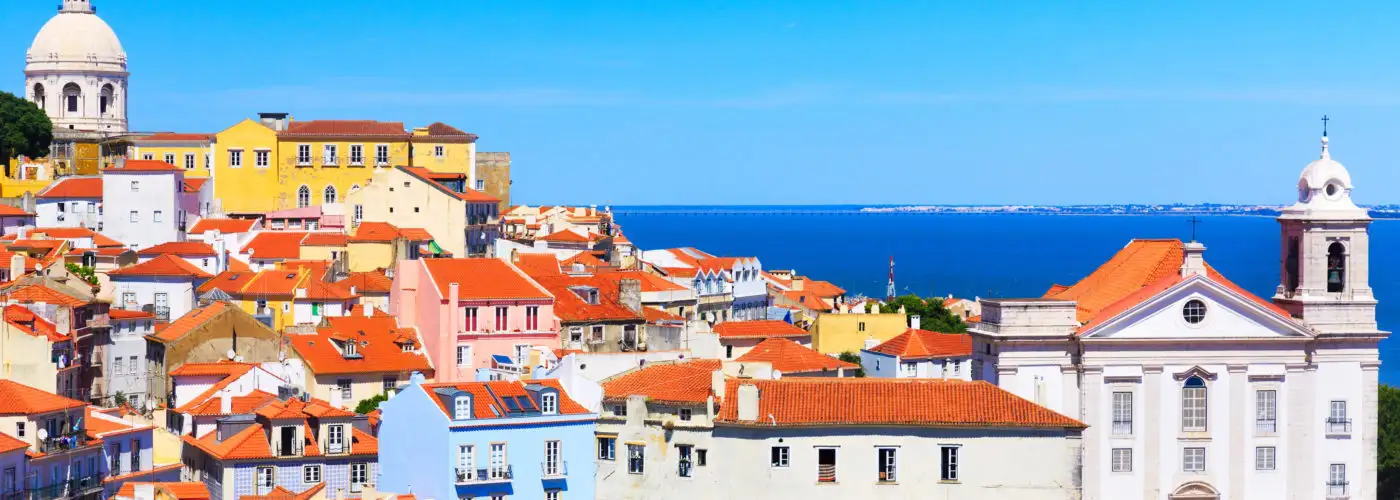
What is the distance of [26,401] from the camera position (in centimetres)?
4384

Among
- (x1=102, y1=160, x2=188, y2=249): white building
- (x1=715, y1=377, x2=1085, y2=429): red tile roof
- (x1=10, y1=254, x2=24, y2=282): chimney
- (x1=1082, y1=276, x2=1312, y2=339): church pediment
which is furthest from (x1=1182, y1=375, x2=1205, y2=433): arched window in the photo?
(x1=102, y1=160, x2=188, y2=249): white building

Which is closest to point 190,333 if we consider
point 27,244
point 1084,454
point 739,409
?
point 27,244

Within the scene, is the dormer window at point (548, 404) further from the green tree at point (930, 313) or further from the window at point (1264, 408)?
the green tree at point (930, 313)

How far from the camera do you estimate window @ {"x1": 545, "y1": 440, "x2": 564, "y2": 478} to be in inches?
1737

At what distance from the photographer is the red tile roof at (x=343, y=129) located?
89188mm

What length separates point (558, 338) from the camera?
62.6m

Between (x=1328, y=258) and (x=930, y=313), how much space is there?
129 feet

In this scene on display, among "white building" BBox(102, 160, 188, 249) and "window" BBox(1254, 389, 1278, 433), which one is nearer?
"window" BBox(1254, 389, 1278, 433)

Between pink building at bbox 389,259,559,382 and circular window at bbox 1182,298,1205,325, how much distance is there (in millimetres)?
19797

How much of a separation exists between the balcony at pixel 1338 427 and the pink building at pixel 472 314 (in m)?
22.0

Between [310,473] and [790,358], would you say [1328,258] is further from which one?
[310,473]

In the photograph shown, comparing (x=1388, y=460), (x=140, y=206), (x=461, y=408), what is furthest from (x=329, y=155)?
(x=461, y=408)

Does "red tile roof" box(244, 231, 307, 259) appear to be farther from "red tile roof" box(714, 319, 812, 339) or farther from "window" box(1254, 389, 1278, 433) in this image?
"window" box(1254, 389, 1278, 433)

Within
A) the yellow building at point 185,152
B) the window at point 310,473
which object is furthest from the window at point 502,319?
the yellow building at point 185,152
